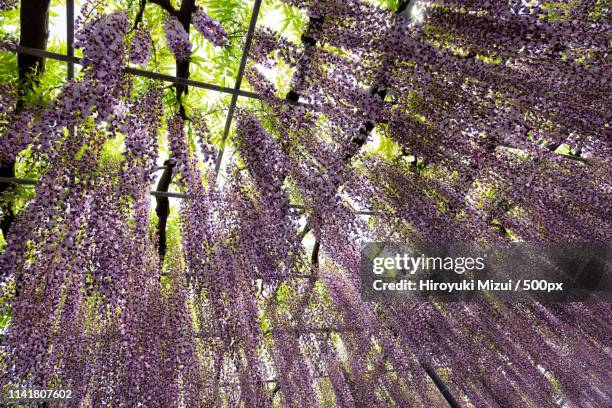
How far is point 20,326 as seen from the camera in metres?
2.79

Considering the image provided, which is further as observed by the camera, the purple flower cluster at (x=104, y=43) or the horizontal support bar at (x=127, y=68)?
the horizontal support bar at (x=127, y=68)

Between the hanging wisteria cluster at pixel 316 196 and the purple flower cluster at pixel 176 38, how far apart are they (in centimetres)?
2

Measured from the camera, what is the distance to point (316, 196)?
2.96 meters

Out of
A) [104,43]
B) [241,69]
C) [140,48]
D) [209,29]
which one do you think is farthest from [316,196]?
[104,43]

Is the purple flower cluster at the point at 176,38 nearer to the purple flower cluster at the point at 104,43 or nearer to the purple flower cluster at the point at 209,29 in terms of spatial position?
the purple flower cluster at the point at 209,29

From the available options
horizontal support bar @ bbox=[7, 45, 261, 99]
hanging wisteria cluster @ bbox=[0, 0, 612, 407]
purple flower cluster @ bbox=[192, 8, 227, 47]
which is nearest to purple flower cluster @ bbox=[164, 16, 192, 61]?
Result: hanging wisteria cluster @ bbox=[0, 0, 612, 407]

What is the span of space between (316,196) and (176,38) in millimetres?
1497

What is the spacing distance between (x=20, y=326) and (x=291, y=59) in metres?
2.79

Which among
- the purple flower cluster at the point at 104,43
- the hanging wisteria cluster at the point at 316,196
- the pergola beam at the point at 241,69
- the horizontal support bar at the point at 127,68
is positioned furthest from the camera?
the pergola beam at the point at 241,69

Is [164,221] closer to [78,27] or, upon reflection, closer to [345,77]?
[78,27]

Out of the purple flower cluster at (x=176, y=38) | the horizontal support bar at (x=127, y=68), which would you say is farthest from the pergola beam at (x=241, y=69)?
the purple flower cluster at (x=176, y=38)

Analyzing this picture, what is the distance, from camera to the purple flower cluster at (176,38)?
2742 millimetres

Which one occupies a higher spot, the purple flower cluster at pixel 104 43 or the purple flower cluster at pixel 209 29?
the purple flower cluster at pixel 209 29

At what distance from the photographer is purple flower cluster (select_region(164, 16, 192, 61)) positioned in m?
2.74
